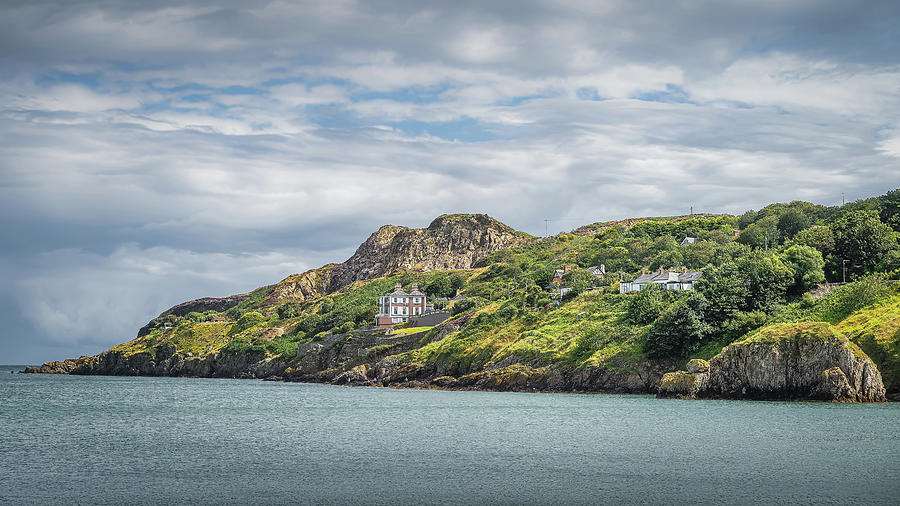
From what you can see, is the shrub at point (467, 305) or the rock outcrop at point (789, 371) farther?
the shrub at point (467, 305)

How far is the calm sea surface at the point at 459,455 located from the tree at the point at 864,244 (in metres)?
47.3

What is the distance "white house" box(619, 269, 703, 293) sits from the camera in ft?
391

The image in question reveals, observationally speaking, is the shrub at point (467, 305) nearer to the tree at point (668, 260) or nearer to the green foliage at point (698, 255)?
the tree at point (668, 260)

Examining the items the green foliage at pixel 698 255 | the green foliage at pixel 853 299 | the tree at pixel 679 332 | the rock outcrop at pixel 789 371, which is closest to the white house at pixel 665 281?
the green foliage at pixel 698 255

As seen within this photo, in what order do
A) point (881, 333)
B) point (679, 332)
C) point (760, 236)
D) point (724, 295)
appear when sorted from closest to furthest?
1. point (881, 333)
2. point (679, 332)
3. point (724, 295)
4. point (760, 236)

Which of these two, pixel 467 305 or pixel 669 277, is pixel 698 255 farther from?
pixel 467 305

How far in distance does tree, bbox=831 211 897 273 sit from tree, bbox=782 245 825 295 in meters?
7.98

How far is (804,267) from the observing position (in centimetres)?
9838

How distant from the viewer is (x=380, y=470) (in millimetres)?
34406

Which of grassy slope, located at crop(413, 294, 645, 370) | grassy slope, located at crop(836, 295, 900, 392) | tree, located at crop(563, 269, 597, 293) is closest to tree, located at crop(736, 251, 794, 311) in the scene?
grassy slope, located at crop(836, 295, 900, 392)

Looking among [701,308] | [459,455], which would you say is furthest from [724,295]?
[459,455]

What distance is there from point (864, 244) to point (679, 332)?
3689cm

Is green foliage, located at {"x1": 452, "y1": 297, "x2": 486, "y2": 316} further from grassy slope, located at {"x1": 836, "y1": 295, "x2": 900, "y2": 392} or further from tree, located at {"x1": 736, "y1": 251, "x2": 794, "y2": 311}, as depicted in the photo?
grassy slope, located at {"x1": 836, "y1": 295, "x2": 900, "y2": 392}

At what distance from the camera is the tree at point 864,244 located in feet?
345
